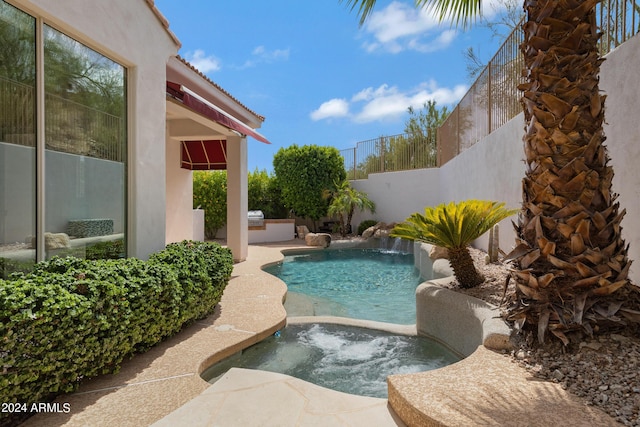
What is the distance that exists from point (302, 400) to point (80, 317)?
297 centimetres

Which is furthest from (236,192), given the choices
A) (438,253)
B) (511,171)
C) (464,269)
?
(511,171)

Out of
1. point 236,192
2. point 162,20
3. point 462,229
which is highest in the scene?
point 162,20

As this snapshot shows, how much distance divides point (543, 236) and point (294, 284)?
972cm

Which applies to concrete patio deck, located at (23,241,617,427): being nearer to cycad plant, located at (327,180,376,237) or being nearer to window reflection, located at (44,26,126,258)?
window reflection, located at (44,26,126,258)

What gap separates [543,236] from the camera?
5074 millimetres

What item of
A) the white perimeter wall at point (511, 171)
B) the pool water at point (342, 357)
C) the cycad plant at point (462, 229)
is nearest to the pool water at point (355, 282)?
the pool water at point (342, 357)


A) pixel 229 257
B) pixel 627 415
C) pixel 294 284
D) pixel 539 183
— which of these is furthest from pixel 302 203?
pixel 627 415

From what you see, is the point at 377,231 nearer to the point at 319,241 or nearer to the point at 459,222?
the point at 319,241

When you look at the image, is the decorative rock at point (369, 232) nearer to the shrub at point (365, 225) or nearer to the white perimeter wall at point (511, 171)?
the shrub at point (365, 225)

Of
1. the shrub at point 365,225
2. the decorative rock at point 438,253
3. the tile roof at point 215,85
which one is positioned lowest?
the decorative rock at point 438,253

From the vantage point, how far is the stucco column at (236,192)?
15.0 metres

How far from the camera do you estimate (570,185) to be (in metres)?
4.84

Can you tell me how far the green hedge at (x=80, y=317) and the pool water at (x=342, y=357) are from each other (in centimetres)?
128

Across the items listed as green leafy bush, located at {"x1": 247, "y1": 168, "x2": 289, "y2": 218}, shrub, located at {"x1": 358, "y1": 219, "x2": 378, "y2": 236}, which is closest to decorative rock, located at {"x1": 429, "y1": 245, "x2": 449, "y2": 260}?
shrub, located at {"x1": 358, "y1": 219, "x2": 378, "y2": 236}
